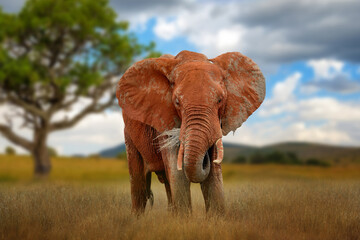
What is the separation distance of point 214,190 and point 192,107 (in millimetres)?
1449

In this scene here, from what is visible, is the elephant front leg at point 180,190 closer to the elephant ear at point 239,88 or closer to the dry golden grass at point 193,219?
the dry golden grass at point 193,219

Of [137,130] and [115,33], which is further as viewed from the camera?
[115,33]

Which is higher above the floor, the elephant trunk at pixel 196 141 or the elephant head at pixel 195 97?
the elephant head at pixel 195 97

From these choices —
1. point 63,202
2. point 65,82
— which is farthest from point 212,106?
point 65,82

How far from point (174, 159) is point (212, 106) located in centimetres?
112

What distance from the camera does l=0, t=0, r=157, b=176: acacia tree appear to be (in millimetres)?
20609

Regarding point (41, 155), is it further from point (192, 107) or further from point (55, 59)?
point (192, 107)

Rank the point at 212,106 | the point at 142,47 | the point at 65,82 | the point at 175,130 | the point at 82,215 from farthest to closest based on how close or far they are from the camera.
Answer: the point at 142,47 < the point at 65,82 < the point at 82,215 < the point at 175,130 < the point at 212,106

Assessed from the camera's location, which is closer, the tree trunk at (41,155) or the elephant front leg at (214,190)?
the elephant front leg at (214,190)

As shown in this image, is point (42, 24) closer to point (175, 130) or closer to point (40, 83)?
point (40, 83)

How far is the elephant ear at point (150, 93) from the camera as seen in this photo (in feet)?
20.4

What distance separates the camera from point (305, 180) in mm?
11281

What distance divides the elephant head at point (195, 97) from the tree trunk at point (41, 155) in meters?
16.1

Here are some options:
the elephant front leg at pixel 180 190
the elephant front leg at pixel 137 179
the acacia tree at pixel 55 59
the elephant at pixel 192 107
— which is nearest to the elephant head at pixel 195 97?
the elephant at pixel 192 107
